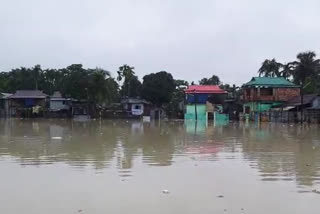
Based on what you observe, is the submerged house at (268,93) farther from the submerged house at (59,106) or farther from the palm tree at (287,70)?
the submerged house at (59,106)

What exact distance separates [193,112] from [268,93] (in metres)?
11.1

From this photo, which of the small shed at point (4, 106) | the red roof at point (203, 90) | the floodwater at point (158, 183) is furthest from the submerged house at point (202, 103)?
the floodwater at point (158, 183)

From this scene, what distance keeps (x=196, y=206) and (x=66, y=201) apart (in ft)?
6.64

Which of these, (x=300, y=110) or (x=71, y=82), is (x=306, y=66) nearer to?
(x=300, y=110)

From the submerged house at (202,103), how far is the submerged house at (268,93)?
6.46 meters

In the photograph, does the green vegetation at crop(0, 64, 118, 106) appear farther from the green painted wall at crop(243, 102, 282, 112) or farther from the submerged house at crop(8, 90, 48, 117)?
the green painted wall at crop(243, 102, 282, 112)

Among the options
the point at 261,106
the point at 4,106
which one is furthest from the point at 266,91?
the point at 4,106

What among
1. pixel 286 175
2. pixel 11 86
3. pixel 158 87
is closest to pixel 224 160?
pixel 286 175

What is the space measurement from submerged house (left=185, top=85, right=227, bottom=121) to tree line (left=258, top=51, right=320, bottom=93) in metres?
9.13

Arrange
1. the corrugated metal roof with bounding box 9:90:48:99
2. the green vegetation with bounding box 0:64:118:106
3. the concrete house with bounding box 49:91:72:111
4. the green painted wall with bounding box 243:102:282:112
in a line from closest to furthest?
1. the green painted wall with bounding box 243:102:282:112
2. the green vegetation with bounding box 0:64:118:106
3. the concrete house with bounding box 49:91:72:111
4. the corrugated metal roof with bounding box 9:90:48:99

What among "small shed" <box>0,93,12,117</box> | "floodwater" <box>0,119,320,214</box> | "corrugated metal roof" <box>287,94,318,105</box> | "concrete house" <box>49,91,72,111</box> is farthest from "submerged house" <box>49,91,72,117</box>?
"floodwater" <box>0,119,320,214</box>

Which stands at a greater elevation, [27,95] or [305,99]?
[27,95]

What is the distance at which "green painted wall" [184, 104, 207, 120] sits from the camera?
6231cm

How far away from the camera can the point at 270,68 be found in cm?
6762
